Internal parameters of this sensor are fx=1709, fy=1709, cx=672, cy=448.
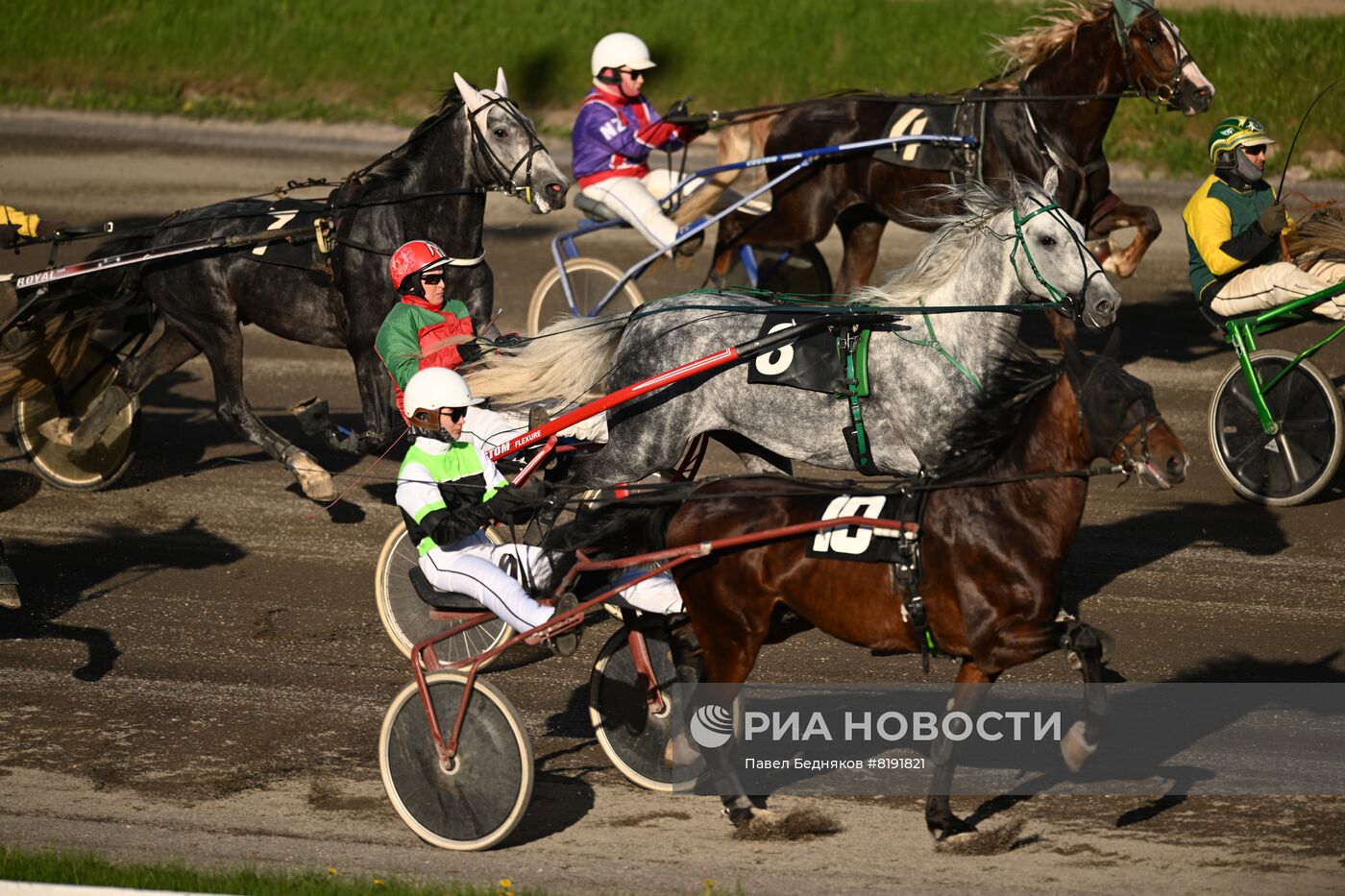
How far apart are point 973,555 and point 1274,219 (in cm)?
426

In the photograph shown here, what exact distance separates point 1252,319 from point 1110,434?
415 centimetres

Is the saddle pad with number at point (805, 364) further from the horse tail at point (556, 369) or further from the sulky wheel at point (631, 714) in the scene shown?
the sulky wheel at point (631, 714)

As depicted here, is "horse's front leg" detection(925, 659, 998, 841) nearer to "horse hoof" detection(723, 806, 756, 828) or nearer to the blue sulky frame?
"horse hoof" detection(723, 806, 756, 828)

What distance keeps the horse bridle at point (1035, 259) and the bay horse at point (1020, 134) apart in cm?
252

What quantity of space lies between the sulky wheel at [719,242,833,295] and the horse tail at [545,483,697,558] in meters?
5.97

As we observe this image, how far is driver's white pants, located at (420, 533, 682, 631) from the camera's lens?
6168 millimetres

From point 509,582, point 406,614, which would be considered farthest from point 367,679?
point 509,582

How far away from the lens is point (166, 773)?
682cm

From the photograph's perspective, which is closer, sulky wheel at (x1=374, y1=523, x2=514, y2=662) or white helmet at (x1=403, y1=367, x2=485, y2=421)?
white helmet at (x1=403, y1=367, x2=485, y2=421)

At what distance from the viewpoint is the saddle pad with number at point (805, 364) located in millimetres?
7445

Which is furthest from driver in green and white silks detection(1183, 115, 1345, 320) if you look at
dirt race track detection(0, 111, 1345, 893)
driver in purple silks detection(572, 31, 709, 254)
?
driver in purple silks detection(572, 31, 709, 254)

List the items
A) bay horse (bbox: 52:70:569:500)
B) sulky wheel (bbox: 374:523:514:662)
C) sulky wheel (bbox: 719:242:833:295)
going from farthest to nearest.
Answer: sulky wheel (bbox: 719:242:833:295) → bay horse (bbox: 52:70:569:500) → sulky wheel (bbox: 374:523:514:662)

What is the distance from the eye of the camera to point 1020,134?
1046 cm

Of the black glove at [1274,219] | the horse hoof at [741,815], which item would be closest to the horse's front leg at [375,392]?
the horse hoof at [741,815]
